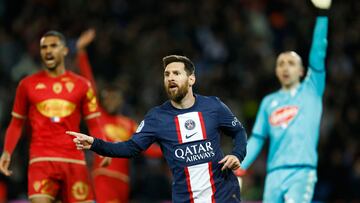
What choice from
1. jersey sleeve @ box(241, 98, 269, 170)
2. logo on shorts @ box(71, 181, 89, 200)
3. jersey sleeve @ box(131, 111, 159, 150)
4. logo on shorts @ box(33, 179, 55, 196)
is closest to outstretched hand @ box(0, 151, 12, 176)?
logo on shorts @ box(33, 179, 55, 196)

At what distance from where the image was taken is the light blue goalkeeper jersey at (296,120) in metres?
9.21

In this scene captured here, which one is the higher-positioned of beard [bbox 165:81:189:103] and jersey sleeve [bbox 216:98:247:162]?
beard [bbox 165:81:189:103]

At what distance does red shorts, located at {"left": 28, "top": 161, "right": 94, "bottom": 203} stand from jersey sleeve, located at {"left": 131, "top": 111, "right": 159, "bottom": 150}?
5.11 feet

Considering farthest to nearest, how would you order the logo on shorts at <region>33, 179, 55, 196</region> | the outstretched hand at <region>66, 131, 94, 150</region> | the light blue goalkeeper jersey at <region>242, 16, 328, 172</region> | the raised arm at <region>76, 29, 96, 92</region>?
1. the raised arm at <region>76, 29, 96, 92</region>
2. the light blue goalkeeper jersey at <region>242, 16, 328, 172</region>
3. the logo on shorts at <region>33, 179, 55, 196</region>
4. the outstretched hand at <region>66, 131, 94, 150</region>

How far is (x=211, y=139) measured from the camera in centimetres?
748

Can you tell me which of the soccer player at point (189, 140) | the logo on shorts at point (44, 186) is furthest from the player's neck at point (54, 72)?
the soccer player at point (189, 140)

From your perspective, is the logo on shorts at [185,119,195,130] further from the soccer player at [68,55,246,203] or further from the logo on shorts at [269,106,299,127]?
the logo on shorts at [269,106,299,127]

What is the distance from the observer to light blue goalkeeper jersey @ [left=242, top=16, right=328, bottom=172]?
921cm

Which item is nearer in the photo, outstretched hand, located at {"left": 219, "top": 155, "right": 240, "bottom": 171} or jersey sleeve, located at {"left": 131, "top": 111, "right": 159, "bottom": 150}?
outstretched hand, located at {"left": 219, "top": 155, "right": 240, "bottom": 171}

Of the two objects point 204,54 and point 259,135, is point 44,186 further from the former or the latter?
point 204,54

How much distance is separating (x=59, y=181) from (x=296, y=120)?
8.76ft

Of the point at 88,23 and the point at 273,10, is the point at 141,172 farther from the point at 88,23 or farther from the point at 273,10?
the point at 273,10

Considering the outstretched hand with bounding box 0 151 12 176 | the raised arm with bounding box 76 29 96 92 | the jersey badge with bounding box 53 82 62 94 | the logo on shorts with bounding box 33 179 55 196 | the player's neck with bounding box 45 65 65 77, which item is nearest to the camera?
the logo on shorts with bounding box 33 179 55 196

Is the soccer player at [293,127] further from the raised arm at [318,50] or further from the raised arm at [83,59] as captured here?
the raised arm at [83,59]
